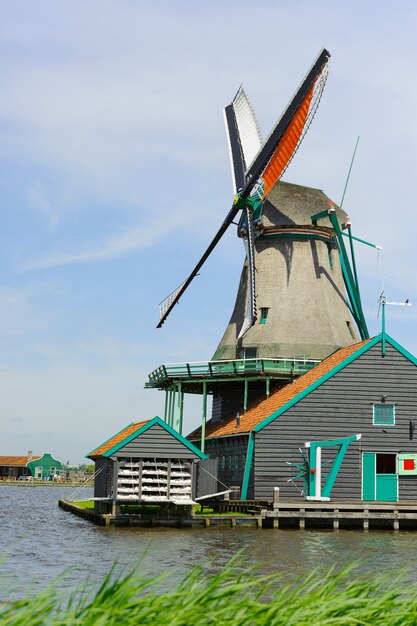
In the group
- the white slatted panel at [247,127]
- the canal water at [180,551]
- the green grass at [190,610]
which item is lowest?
the canal water at [180,551]

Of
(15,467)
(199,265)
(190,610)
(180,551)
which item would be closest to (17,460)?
(15,467)

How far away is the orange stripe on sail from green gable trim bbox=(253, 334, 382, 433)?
1041cm

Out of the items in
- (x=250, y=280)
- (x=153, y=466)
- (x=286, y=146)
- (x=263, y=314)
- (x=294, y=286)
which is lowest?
(x=153, y=466)

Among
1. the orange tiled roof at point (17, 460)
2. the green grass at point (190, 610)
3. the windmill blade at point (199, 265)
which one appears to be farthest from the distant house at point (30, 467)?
the green grass at point (190, 610)

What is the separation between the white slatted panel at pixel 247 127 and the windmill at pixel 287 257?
66 millimetres

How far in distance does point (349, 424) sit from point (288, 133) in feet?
45.8

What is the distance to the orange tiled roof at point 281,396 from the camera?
110 feet

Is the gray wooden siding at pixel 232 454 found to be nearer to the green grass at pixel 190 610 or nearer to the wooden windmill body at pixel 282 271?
the wooden windmill body at pixel 282 271

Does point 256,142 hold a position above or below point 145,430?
above

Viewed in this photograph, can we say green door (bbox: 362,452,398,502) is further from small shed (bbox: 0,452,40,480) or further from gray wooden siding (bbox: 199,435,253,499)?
small shed (bbox: 0,452,40,480)

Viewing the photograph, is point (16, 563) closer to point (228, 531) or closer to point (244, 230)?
point (228, 531)

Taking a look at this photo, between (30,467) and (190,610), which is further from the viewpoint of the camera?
(30,467)

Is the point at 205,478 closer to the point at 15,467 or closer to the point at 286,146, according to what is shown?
the point at 286,146

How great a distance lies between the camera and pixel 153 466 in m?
30.0
